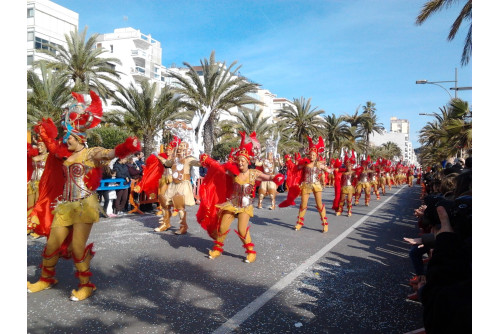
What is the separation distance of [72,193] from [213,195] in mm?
2411

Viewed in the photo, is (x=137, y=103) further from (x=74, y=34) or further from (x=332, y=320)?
(x=332, y=320)

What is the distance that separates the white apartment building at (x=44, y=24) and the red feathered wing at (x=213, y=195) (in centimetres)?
3746

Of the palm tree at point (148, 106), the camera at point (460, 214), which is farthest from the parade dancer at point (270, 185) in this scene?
the camera at point (460, 214)

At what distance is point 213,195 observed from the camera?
20.6ft

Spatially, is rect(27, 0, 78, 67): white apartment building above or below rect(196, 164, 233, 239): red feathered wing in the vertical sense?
above

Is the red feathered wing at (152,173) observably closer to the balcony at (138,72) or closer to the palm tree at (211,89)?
the palm tree at (211,89)

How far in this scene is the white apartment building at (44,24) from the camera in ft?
123

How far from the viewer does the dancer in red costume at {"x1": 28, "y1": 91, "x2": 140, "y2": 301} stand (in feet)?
13.9

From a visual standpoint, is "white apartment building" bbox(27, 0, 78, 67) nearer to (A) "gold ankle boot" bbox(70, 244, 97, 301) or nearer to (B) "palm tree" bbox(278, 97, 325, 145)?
(B) "palm tree" bbox(278, 97, 325, 145)

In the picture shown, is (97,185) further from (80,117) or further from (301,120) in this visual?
(301,120)

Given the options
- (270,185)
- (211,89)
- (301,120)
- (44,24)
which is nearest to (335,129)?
(301,120)

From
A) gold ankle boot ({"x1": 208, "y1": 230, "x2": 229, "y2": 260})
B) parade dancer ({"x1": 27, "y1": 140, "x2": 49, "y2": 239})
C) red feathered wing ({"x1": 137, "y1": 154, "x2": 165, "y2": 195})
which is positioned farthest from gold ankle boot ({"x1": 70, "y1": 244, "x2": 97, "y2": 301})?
red feathered wing ({"x1": 137, "y1": 154, "x2": 165, "y2": 195})

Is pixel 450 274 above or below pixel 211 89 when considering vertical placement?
below

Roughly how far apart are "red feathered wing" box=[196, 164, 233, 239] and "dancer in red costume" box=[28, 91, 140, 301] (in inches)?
82.0
